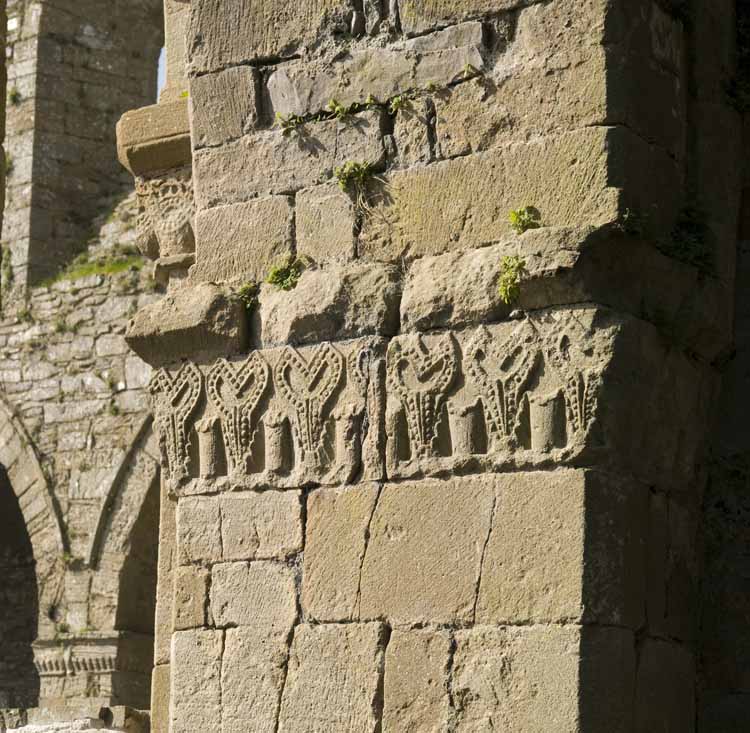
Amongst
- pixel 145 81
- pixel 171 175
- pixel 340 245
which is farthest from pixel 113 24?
pixel 340 245

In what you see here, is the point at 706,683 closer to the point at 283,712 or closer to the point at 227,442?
the point at 283,712

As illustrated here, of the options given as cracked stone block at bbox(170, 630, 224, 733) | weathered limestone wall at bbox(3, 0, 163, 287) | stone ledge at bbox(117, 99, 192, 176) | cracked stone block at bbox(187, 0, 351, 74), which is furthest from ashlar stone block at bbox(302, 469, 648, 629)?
weathered limestone wall at bbox(3, 0, 163, 287)

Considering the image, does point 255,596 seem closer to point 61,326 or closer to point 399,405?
point 399,405

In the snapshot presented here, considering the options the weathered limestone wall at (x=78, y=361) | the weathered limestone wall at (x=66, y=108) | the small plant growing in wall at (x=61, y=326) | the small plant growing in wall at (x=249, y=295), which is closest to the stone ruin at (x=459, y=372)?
the small plant growing in wall at (x=249, y=295)

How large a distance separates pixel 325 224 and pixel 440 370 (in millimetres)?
695

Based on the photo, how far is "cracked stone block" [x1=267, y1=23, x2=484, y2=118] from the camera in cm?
527

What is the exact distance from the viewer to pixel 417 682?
4902mm

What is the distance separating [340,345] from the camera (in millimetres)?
5270

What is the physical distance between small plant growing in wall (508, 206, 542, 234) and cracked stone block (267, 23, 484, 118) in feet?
1.67

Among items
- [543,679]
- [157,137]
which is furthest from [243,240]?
[543,679]

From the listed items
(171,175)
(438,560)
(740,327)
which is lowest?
(438,560)

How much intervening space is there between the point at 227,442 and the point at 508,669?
125 centimetres

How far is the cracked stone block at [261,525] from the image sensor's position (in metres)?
5.28

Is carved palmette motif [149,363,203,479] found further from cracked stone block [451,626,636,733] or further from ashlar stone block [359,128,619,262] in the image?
cracked stone block [451,626,636,733]
